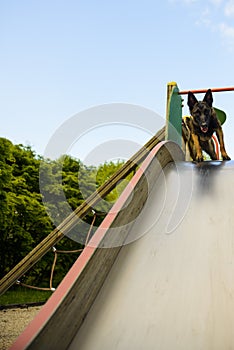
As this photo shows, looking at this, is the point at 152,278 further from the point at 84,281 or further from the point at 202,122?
the point at 202,122

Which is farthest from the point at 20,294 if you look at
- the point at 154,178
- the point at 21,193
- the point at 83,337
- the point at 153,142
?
the point at 83,337

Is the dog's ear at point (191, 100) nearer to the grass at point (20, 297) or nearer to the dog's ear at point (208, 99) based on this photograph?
the dog's ear at point (208, 99)

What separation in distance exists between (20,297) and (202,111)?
8.62 m

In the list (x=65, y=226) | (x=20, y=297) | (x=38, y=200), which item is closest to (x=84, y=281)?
(x=65, y=226)

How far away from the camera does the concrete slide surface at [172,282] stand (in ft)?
4.84

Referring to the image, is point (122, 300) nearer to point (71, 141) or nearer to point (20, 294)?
point (71, 141)

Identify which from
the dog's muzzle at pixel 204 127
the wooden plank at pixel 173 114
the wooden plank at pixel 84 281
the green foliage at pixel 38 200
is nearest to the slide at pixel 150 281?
the wooden plank at pixel 84 281

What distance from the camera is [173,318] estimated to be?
61.2 inches

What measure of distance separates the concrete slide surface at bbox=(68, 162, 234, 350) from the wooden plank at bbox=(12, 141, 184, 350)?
0.15 ft

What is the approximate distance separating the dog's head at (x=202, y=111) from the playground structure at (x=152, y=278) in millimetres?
839

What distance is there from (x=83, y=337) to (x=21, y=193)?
35.7 ft

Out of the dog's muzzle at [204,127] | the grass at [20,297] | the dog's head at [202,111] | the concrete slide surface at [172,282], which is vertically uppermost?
the dog's head at [202,111]

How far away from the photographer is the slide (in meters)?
1.45

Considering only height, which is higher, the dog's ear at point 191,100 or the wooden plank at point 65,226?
the dog's ear at point 191,100
